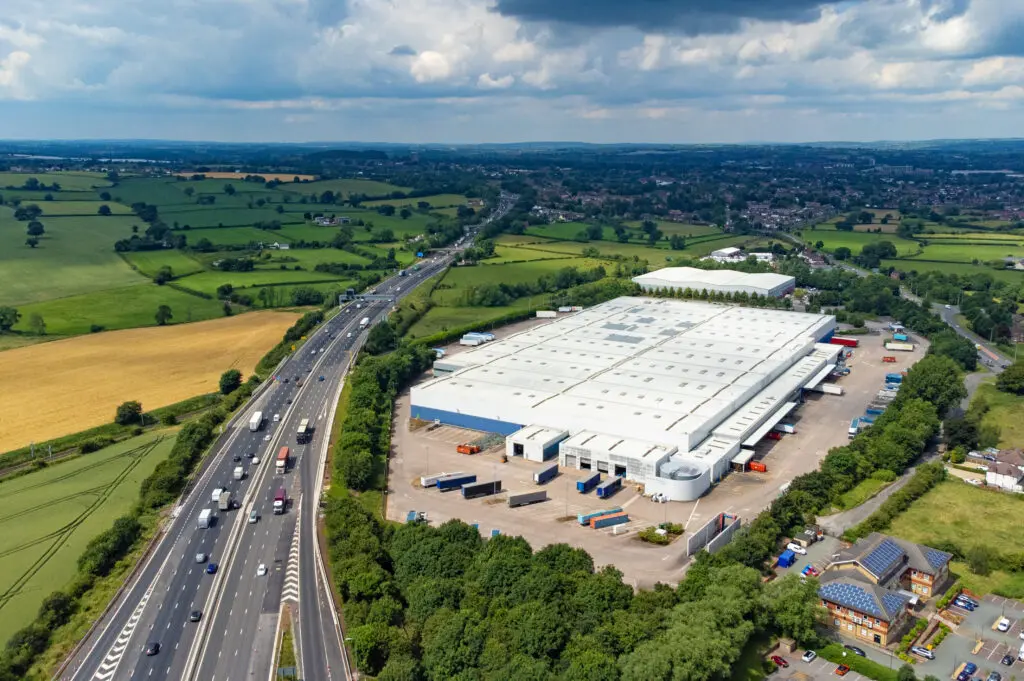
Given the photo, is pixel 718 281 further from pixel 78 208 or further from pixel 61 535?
pixel 78 208

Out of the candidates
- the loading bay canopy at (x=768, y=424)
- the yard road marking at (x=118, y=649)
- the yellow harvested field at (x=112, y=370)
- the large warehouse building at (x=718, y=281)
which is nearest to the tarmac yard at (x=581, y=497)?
the loading bay canopy at (x=768, y=424)

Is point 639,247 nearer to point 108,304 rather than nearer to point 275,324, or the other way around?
point 275,324

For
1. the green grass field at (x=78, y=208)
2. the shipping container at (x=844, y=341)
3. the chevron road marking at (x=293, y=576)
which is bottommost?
the shipping container at (x=844, y=341)

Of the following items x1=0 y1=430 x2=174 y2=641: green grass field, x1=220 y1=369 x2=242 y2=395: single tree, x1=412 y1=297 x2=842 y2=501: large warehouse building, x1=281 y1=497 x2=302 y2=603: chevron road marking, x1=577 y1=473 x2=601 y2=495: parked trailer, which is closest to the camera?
x1=281 y1=497 x2=302 y2=603: chevron road marking

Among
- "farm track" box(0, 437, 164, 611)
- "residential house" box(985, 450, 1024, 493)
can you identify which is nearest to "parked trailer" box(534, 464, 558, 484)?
"farm track" box(0, 437, 164, 611)

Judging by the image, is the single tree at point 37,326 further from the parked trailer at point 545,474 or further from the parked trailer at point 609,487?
the parked trailer at point 609,487

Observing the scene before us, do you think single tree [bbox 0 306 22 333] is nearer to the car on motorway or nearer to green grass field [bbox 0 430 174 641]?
green grass field [bbox 0 430 174 641]

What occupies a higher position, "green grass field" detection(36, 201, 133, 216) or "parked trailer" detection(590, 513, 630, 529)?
"green grass field" detection(36, 201, 133, 216)
